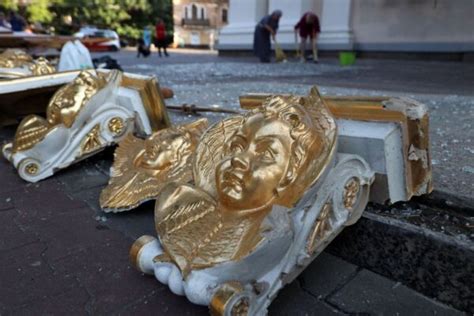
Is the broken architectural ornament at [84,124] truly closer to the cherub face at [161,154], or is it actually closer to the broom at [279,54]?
the cherub face at [161,154]

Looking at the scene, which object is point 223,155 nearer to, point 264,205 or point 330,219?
point 264,205

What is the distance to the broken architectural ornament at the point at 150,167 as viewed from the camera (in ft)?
5.57

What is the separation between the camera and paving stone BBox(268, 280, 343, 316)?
1.16m

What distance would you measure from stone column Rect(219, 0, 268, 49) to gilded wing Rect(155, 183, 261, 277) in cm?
956

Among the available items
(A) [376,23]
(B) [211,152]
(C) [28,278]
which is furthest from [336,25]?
(C) [28,278]

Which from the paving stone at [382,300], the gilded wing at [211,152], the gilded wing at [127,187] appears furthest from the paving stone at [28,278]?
the paving stone at [382,300]

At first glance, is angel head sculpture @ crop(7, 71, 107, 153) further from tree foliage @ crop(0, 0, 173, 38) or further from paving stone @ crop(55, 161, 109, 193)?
tree foliage @ crop(0, 0, 173, 38)

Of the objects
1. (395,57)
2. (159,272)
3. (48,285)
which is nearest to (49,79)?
(48,285)

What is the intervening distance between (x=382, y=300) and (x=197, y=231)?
58cm

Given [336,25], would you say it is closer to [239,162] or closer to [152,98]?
[152,98]

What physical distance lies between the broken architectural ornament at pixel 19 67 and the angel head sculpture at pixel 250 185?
2.38m

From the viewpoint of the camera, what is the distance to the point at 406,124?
131cm

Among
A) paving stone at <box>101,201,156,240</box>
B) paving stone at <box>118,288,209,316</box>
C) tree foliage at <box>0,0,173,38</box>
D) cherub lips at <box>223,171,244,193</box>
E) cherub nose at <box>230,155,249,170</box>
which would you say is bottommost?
paving stone at <box>118,288,209,316</box>

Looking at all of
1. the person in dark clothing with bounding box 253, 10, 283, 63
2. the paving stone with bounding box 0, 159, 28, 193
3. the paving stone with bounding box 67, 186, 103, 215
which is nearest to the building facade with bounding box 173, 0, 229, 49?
the person in dark clothing with bounding box 253, 10, 283, 63
